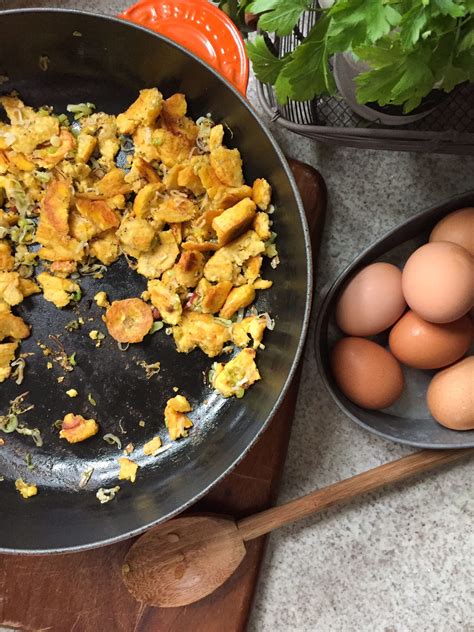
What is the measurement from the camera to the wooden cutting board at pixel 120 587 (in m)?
0.96

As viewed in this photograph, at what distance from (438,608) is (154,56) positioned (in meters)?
0.89

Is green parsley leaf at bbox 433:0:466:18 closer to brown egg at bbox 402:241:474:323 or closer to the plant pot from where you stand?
the plant pot

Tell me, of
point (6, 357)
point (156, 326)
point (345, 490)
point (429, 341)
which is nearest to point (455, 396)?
point (429, 341)

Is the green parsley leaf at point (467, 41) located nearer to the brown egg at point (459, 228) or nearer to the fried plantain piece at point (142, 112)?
the brown egg at point (459, 228)

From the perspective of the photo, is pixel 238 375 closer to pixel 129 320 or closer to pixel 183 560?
pixel 129 320

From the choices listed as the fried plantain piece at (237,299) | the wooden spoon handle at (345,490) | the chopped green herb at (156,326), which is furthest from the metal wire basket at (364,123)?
the wooden spoon handle at (345,490)

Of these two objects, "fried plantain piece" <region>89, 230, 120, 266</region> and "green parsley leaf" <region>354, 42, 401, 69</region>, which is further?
"fried plantain piece" <region>89, 230, 120, 266</region>

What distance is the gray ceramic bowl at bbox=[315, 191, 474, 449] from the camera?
0.88 meters

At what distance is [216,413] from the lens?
945mm

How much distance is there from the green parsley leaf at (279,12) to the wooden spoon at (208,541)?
23.5 inches

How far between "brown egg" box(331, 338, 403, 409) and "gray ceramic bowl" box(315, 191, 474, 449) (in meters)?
0.01

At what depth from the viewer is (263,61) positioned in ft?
2.35

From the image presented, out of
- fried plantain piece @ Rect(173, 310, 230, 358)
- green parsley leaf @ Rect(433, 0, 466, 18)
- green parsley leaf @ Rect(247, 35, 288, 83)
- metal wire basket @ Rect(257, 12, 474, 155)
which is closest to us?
green parsley leaf @ Rect(433, 0, 466, 18)

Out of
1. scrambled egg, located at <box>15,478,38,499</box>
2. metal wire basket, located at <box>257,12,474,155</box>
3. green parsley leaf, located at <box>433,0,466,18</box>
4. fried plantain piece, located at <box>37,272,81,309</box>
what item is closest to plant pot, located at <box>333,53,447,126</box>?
metal wire basket, located at <box>257,12,474,155</box>
